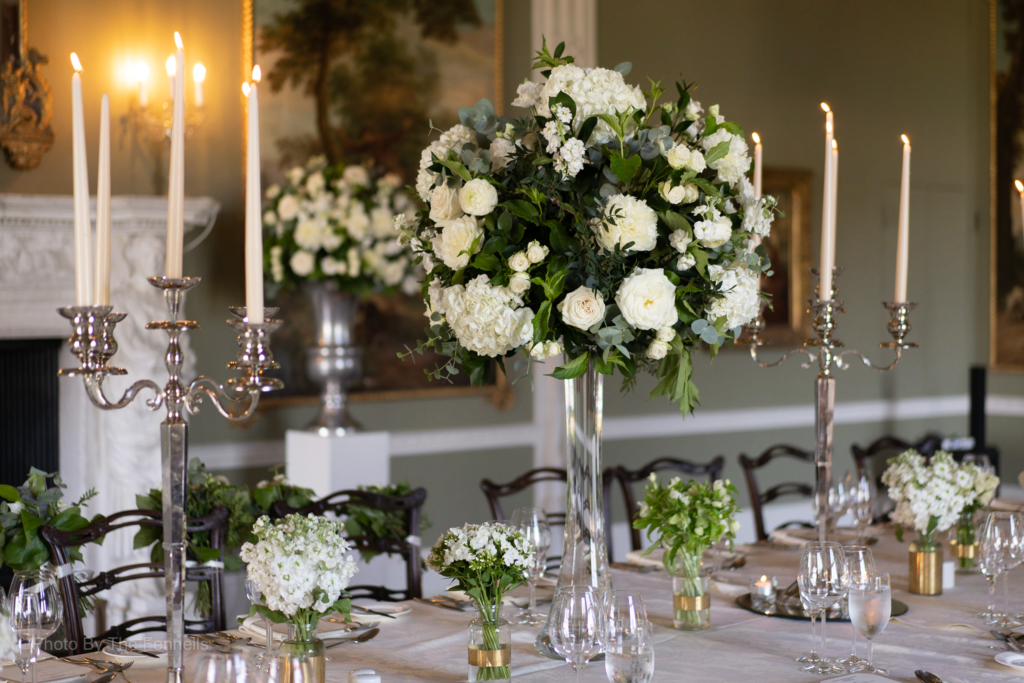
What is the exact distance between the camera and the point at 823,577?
6.72ft

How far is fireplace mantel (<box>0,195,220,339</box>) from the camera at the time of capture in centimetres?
411

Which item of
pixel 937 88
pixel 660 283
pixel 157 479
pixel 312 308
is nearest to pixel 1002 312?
pixel 937 88

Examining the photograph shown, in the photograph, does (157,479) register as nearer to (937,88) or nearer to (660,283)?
(660,283)

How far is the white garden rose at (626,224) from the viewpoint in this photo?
6.20 feet

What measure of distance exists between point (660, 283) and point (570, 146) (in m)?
0.30

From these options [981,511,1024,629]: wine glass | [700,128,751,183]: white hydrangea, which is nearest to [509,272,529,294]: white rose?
[700,128,751,183]: white hydrangea

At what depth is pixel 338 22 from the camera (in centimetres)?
495

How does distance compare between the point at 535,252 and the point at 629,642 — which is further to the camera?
the point at 535,252

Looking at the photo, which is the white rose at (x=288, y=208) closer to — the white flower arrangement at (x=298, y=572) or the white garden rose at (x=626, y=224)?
the white garden rose at (x=626, y=224)

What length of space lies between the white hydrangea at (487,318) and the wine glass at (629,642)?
0.53 m

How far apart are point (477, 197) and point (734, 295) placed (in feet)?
1.72

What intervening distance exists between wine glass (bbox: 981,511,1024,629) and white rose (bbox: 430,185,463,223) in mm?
1357

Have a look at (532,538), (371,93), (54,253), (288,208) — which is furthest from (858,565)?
(371,93)

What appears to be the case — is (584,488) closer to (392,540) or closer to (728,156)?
(728,156)
